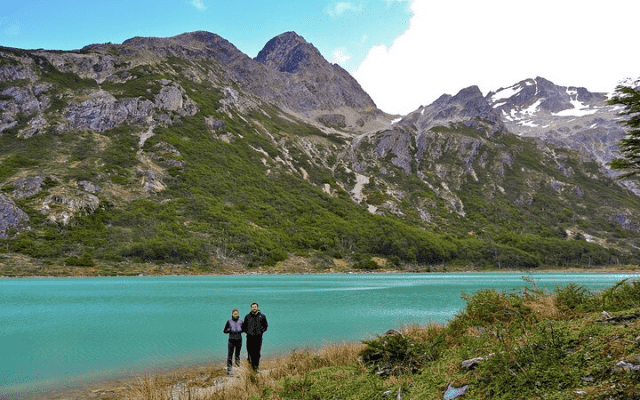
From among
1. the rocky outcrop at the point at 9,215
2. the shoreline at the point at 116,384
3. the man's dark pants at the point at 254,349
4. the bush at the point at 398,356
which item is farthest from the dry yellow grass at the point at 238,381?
the rocky outcrop at the point at 9,215

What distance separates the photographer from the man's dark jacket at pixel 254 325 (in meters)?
14.6

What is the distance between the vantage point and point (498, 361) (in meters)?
7.06

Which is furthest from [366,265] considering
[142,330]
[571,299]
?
[571,299]

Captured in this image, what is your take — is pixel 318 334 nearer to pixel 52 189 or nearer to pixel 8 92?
pixel 52 189

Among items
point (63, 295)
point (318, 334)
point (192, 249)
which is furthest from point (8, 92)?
point (318, 334)

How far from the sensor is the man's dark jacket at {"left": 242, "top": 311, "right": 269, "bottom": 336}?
1462cm

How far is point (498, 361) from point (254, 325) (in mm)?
9723

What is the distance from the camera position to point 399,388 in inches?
300

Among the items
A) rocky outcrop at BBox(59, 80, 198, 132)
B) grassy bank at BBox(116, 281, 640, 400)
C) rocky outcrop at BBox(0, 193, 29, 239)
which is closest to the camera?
grassy bank at BBox(116, 281, 640, 400)

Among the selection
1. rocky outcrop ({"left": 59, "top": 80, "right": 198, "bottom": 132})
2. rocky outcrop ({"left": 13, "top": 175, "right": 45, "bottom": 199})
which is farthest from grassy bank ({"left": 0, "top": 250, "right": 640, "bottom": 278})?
rocky outcrop ({"left": 59, "top": 80, "right": 198, "bottom": 132})

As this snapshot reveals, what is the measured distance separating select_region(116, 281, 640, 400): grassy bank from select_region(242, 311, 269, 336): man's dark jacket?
1.61m

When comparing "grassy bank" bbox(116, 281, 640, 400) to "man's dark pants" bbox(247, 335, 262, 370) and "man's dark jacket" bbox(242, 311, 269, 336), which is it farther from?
"man's dark jacket" bbox(242, 311, 269, 336)

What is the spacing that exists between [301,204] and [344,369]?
168762 mm

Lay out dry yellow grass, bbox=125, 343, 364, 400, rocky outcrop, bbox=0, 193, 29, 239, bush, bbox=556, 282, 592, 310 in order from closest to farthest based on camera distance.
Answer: dry yellow grass, bbox=125, 343, 364, 400
bush, bbox=556, 282, 592, 310
rocky outcrop, bbox=0, 193, 29, 239
